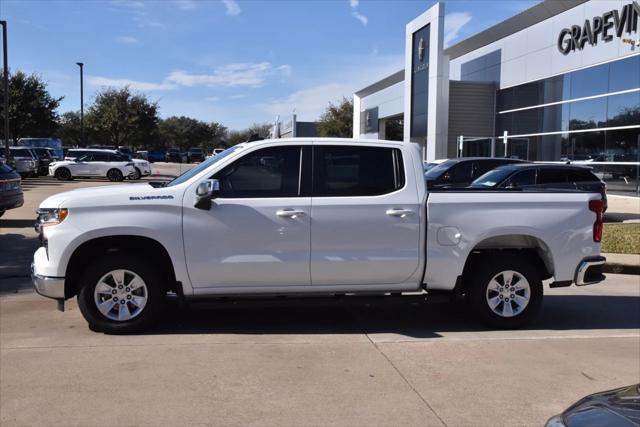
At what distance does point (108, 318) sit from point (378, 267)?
2.78 meters

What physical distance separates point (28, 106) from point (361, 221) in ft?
137

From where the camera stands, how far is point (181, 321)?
6680 mm

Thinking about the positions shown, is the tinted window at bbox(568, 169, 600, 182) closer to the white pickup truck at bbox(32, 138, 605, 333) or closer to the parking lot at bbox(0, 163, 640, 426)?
the parking lot at bbox(0, 163, 640, 426)

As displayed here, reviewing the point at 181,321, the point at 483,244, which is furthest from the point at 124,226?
the point at 483,244

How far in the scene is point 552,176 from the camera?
1493 cm

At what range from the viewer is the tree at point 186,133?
10000cm

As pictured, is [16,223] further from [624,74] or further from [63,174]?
[624,74]

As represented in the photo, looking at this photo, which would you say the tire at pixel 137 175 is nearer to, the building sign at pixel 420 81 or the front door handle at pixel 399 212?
the building sign at pixel 420 81

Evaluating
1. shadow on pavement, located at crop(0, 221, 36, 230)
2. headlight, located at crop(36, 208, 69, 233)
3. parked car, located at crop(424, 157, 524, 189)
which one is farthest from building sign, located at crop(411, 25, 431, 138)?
headlight, located at crop(36, 208, 69, 233)

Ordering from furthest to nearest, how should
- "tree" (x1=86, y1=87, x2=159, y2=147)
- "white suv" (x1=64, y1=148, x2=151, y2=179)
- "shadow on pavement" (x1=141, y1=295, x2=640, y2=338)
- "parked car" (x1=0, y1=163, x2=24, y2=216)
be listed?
"tree" (x1=86, y1=87, x2=159, y2=147) < "white suv" (x1=64, y1=148, x2=151, y2=179) < "parked car" (x1=0, y1=163, x2=24, y2=216) < "shadow on pavement" (x1=141, y1=295, x2=640, y2=338)

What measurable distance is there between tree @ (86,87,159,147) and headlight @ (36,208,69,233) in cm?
5358

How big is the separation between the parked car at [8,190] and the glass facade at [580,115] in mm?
20214

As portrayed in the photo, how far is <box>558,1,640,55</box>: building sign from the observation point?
22.3 m

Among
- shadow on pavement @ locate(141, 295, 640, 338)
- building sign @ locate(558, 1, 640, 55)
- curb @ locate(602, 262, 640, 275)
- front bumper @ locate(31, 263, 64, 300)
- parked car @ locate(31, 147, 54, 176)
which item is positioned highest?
building sign @ locate(558, 1, 640, 55)
